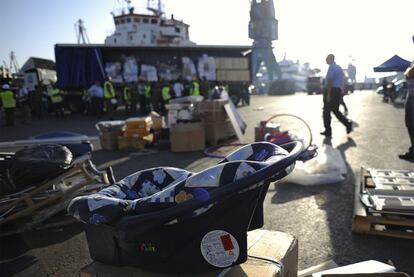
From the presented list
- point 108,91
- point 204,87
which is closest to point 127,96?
point 108,91

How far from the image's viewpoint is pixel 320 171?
16.1 feet

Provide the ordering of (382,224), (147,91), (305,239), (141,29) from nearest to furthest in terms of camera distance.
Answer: (382,224) < (305,239) < (147,91) < (141,29)

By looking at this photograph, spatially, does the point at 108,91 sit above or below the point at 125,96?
above

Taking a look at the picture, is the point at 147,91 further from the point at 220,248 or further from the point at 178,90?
the point at 220,248

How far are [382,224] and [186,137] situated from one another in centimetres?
517

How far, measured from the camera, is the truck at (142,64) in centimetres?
1889

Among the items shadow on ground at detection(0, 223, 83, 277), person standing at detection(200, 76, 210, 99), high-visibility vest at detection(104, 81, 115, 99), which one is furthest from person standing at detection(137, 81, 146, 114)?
shadow on ground at detection(0, 223, 83, 277)

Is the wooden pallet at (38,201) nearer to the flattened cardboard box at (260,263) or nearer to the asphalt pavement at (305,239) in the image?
the asphalt pavement at (305,239)

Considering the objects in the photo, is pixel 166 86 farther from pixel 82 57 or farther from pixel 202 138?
pixel 202 138

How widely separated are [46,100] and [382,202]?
19287mm

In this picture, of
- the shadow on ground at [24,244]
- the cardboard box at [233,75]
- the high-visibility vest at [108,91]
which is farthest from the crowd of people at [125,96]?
the shadow on ground at [24,244]

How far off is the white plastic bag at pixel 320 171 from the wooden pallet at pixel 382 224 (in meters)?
1.38

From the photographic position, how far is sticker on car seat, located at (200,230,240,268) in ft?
5.36

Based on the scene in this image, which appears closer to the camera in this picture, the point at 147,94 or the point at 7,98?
the point at 7,98
